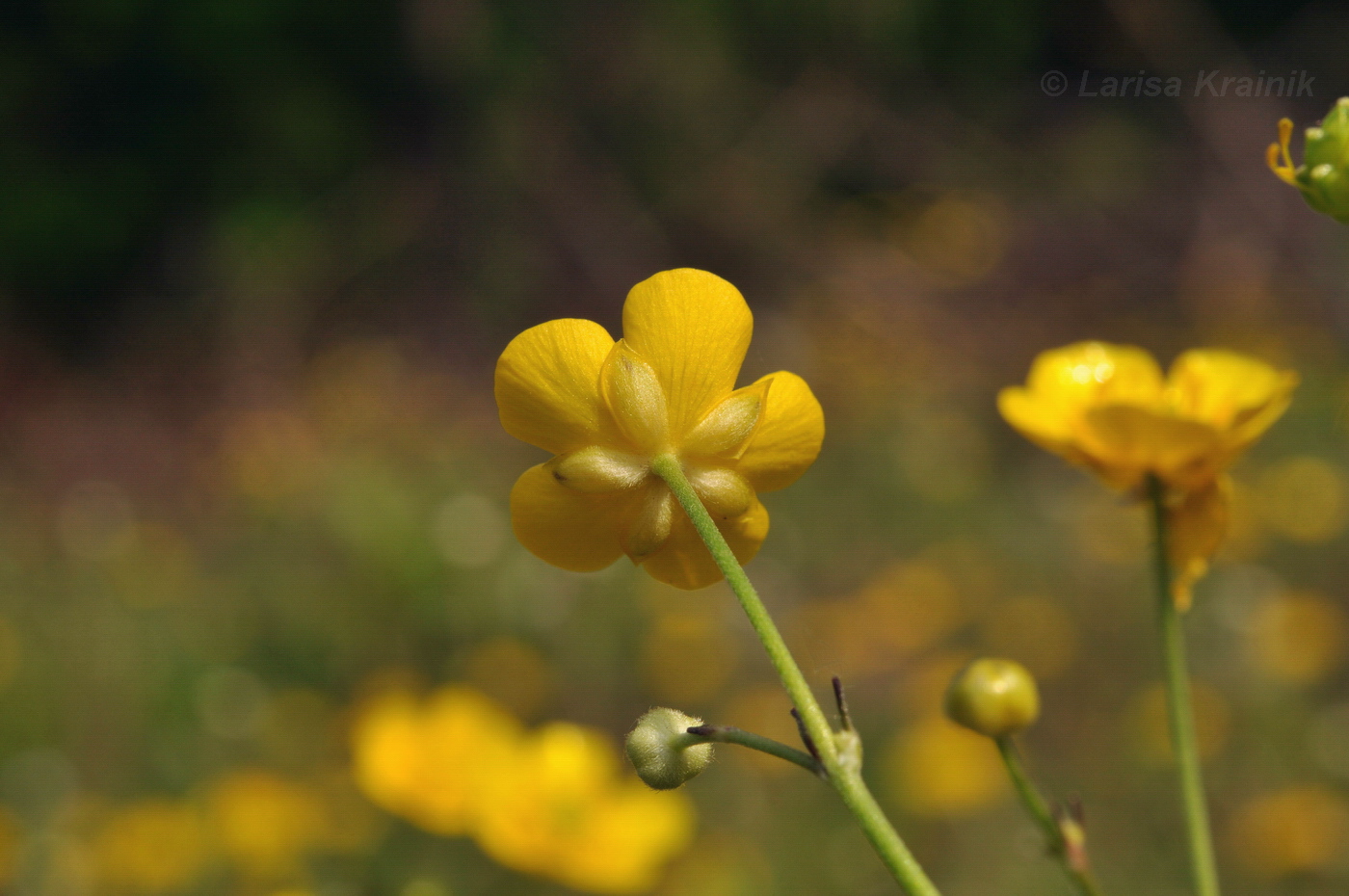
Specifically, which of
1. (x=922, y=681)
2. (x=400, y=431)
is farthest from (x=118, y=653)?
(x=922, y=681)

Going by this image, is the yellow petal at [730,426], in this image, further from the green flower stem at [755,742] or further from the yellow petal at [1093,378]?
the yellow petal at [1093,378]

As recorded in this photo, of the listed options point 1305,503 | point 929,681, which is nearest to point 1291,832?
point 929,681

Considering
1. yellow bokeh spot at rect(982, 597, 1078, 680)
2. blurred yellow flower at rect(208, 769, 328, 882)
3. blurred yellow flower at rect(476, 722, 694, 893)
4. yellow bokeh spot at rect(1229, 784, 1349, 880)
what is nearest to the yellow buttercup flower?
blurred yellow flower at rect(476, 722, 694, 893)

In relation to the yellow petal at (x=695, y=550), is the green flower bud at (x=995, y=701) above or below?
below

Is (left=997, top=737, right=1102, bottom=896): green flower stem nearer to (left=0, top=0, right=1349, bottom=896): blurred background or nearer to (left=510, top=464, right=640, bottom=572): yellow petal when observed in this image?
(left=0, top=0, right=1349, bottom=896): blurred background

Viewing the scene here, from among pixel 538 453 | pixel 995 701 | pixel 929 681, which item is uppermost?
pixel 538 453

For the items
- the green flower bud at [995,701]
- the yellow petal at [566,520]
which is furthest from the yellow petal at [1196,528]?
the yellow petal at [566,520]

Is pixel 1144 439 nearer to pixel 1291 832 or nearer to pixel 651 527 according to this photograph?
pixel 651 527
